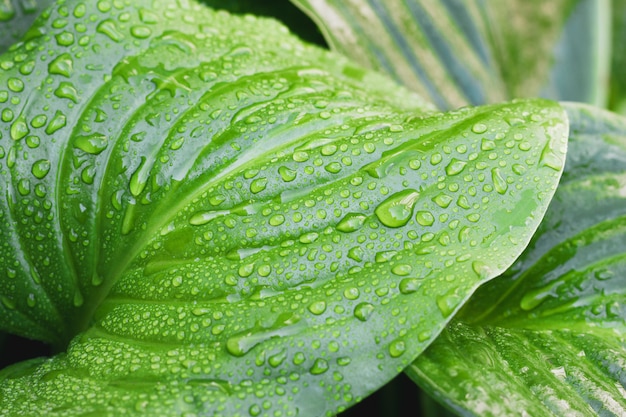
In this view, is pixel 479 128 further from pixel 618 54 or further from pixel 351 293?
pixel 618 54

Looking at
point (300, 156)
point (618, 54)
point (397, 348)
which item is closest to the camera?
point (397, 348)

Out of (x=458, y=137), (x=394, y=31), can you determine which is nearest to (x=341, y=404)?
(x=458, y=137)

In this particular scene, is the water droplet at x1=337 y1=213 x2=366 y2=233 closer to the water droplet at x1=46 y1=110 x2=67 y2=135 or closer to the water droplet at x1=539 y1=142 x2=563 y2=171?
the water droplet at x1=539 y1=142 x2=563 y2=171

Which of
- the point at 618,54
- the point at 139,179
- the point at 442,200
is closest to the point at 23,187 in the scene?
the point at 139,179

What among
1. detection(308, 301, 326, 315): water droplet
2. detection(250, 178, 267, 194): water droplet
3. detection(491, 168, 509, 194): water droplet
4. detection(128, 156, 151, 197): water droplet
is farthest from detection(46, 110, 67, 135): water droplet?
detection(491, 168, 509, 194): water droplet

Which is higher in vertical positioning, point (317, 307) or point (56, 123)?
point (56, 123)

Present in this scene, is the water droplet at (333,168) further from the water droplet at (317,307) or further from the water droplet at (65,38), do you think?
the water droplet at (65,38)

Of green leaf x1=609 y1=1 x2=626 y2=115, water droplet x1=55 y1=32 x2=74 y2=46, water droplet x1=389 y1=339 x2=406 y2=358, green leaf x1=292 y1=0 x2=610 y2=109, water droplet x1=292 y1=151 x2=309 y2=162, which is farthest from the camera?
green leaf x1=609 y1=1 x2=626 y2=115

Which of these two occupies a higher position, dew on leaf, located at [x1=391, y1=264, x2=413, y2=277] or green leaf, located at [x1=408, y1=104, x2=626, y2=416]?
dew on leaf, located at [x1=391, y1=264, x2=413, y2=277]
